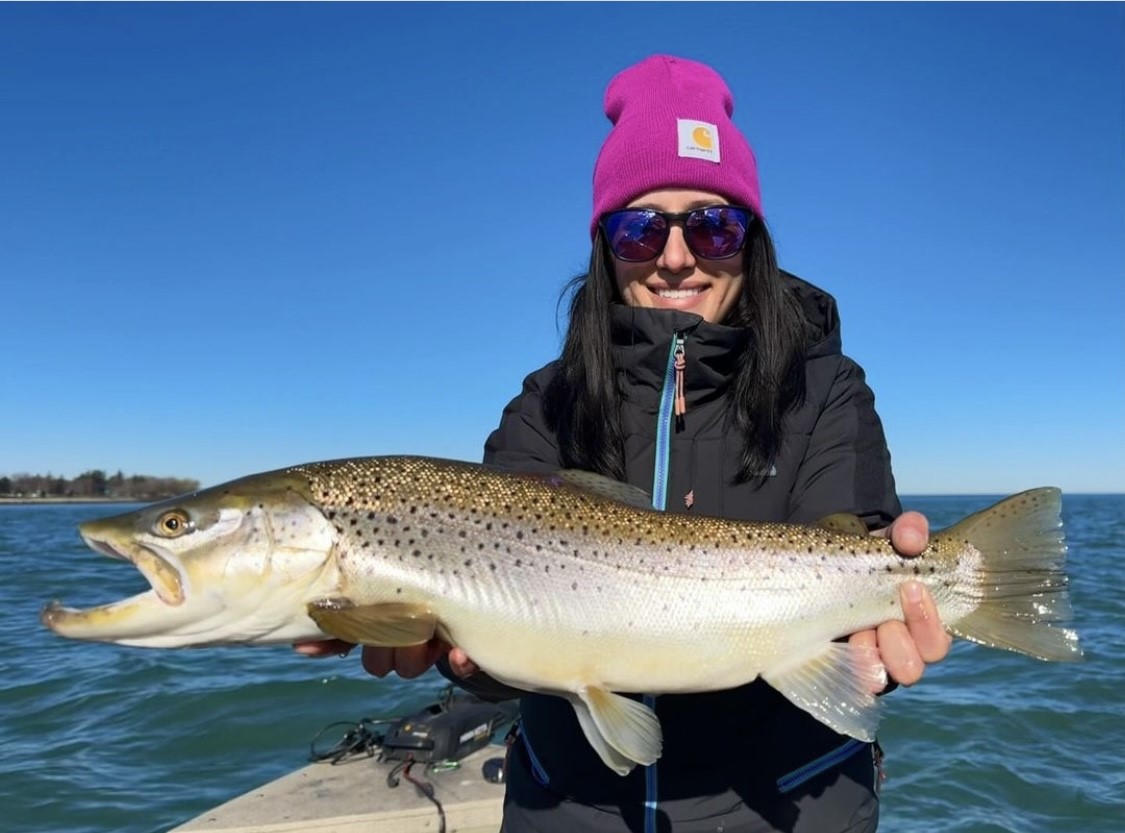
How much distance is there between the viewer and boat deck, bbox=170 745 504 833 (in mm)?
5648

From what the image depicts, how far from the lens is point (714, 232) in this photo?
3.54 metres

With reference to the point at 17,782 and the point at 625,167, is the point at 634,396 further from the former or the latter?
the point at 17,782

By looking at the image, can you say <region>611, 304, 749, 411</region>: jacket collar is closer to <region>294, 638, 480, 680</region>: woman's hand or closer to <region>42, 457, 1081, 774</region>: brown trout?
<region>42, 457, 1081, 774</region>: brown trout

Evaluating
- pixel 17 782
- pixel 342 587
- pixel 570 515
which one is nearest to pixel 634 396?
pixel 570 515

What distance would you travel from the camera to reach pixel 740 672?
112 inches

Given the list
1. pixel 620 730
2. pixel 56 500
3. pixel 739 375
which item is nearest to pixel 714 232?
pixel 739 375

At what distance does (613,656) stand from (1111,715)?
36.1 feet

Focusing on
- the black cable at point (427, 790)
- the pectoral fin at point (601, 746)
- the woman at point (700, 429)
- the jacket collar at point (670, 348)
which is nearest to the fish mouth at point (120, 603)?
the woman at point (700, 429)

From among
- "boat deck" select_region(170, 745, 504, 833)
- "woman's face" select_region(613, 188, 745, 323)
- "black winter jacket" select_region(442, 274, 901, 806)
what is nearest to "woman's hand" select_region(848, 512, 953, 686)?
"black winter jacket" select_region(442, 274, 901, 806)

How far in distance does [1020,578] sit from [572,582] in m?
1.62

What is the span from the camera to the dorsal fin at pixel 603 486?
3.10 meters

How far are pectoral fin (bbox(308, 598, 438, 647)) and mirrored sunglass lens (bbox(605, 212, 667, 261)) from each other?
1.74 m

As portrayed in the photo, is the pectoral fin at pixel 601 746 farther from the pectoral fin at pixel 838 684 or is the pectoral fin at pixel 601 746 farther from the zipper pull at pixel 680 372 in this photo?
the zipper pull at pixel 680 372

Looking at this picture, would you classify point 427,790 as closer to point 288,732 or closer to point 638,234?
point 638,234
